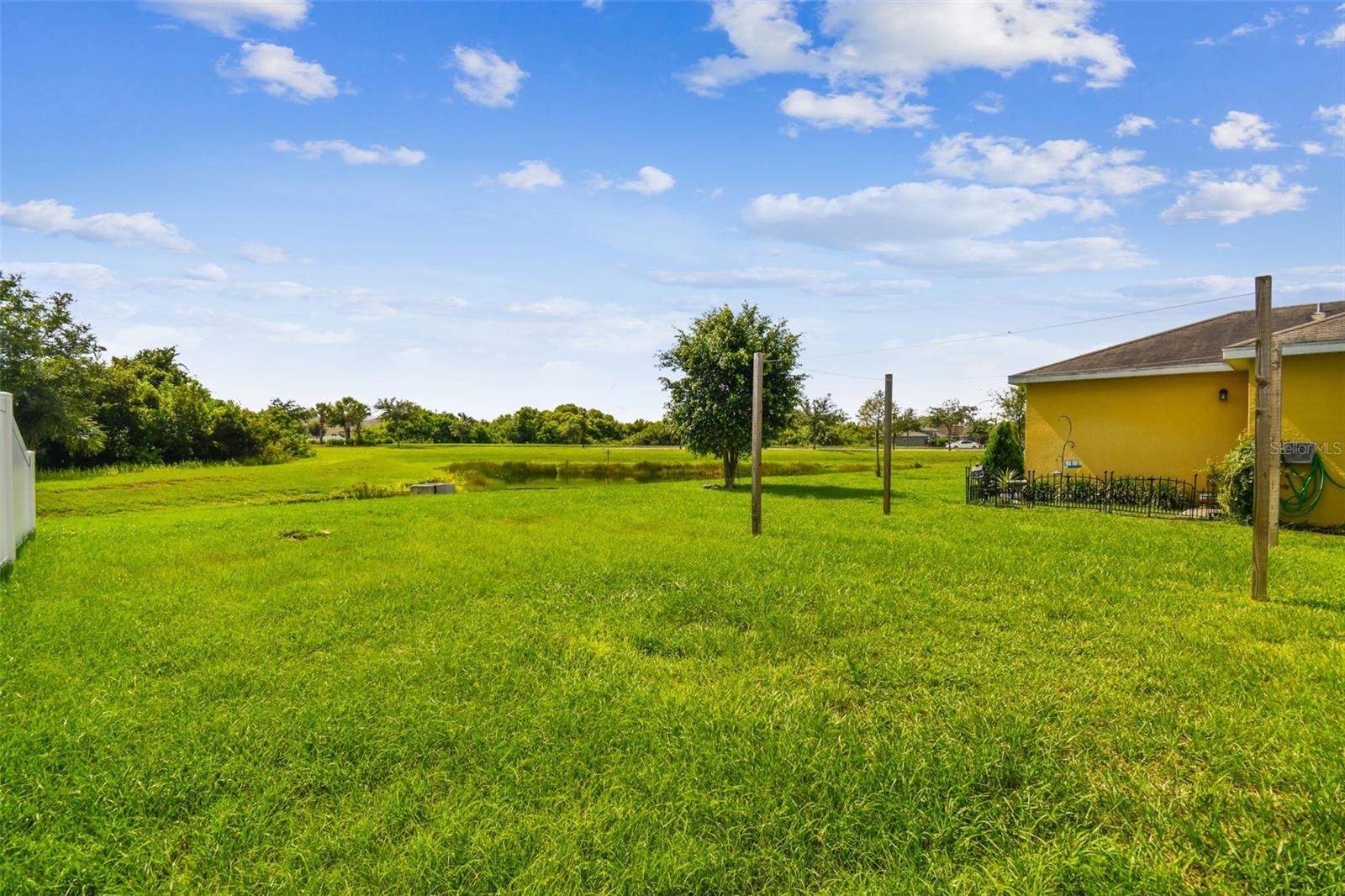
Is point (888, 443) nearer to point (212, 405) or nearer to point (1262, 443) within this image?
point (1262, 443)

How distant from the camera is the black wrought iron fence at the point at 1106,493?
13.8m

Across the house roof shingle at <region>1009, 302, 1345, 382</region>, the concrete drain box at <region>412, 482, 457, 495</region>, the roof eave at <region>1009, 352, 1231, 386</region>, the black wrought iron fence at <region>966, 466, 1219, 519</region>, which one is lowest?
the concrete drain box at <region>412, 482, 457, 495</region>

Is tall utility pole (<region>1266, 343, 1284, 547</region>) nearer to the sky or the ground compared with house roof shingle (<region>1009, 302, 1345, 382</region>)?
nearer to the ground

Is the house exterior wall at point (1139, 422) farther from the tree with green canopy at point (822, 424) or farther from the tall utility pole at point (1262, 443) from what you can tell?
the tree with green canopy at point (822, 424)

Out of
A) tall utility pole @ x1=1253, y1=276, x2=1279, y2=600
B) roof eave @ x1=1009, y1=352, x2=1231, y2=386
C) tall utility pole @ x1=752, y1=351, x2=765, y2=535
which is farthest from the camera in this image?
roof eave @ x1=1009, y1=352, x2=1231, y2=386

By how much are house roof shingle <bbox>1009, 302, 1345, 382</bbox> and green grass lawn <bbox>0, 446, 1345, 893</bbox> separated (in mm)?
8804

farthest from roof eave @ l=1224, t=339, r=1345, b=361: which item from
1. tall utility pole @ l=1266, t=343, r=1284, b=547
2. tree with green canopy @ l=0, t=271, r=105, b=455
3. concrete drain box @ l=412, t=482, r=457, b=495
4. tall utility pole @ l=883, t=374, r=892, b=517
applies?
tree with green canopy @ l=0, t=271, r=105, b=455

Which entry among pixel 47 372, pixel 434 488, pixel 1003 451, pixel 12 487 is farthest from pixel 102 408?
pixel 1003 451

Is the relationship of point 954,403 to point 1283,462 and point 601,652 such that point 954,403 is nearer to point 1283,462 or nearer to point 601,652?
point 1283,462

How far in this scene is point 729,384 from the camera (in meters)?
21.1

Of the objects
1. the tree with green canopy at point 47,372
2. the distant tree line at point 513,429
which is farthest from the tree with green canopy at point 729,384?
the distant tree line at point 513,429

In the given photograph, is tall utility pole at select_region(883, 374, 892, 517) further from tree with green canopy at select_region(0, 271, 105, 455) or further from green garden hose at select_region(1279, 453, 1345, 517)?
tree with green canopy at select_region(0, 271, 105, 455)

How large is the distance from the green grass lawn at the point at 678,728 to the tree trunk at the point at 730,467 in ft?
43.9

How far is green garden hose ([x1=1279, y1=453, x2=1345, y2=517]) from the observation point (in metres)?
11.7
